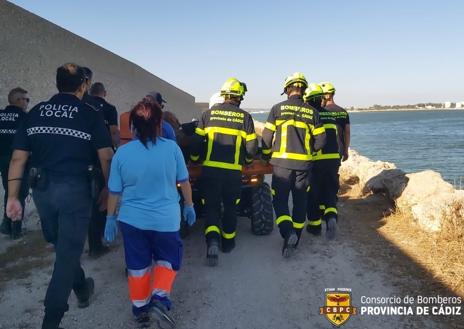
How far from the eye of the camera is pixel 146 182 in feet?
9.15

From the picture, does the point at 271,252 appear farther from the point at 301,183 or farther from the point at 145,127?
the point at 145,127

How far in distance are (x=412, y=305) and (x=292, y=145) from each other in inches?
82.9

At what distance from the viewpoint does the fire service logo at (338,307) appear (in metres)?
3.12

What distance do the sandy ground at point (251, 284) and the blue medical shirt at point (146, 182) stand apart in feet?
3.04

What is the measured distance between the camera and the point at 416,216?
5062 mm

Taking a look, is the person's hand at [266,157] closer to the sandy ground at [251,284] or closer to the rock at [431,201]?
Result: the sandy ground at [251,284]

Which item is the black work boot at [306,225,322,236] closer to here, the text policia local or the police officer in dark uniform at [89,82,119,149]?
the text policia local

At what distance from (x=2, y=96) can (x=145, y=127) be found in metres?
4.17

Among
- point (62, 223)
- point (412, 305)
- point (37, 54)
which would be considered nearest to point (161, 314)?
point (62, 223)

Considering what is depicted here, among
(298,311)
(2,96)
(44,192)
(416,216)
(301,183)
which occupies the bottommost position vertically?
(298,311)

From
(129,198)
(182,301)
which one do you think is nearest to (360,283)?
(182,301)

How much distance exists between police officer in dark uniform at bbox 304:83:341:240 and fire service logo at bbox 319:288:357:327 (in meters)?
1.48

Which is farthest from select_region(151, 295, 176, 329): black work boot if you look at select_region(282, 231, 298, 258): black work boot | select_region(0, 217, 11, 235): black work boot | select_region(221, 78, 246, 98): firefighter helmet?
select_region(0, 217, 11, 235): black work boot

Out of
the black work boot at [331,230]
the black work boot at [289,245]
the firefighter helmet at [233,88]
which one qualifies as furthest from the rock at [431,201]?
the firefighter helmet at [233,88]
